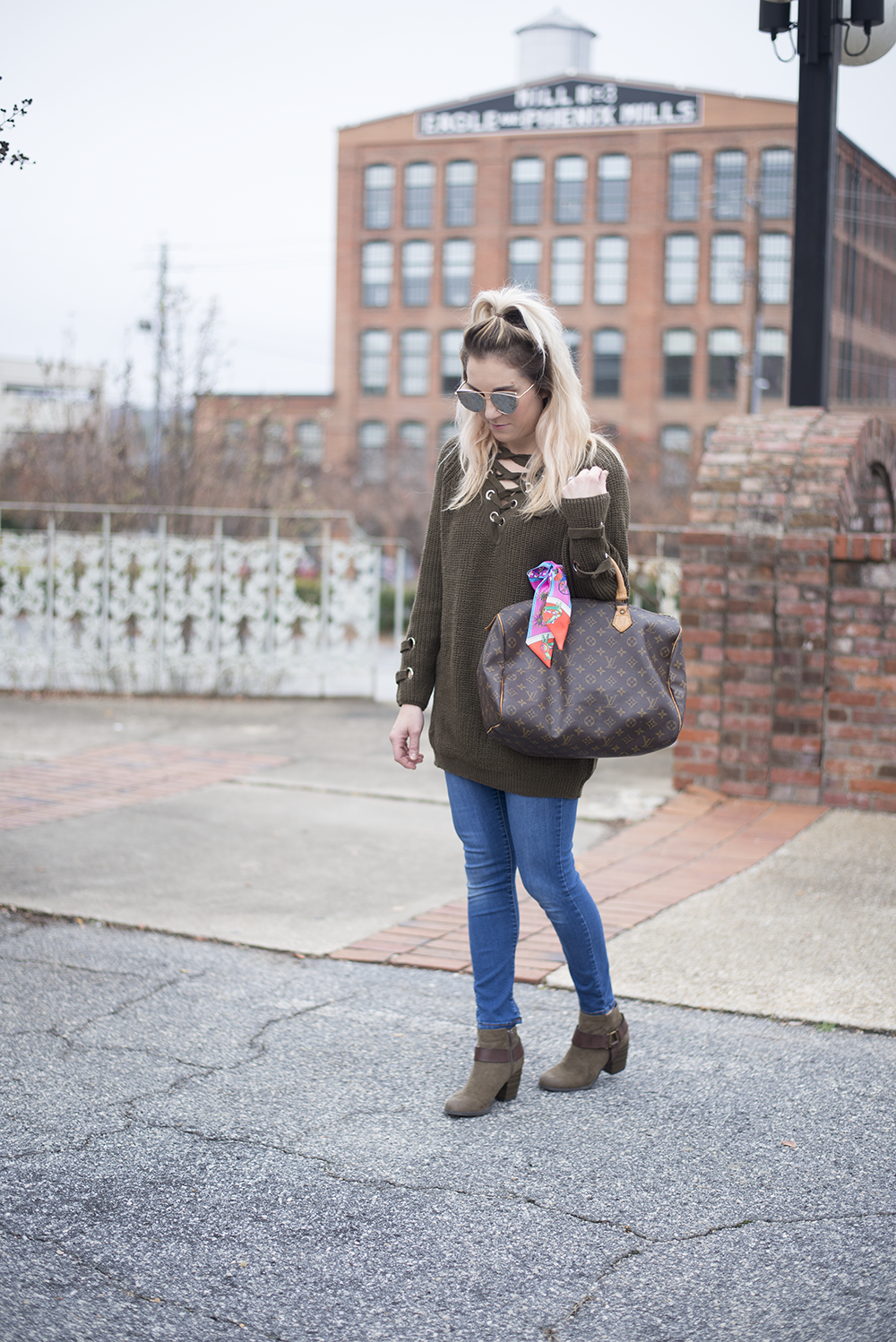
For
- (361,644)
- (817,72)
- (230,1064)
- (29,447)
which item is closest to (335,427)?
(29,447)

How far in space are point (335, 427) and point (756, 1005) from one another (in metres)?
56.9

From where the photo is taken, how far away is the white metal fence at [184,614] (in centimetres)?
1028

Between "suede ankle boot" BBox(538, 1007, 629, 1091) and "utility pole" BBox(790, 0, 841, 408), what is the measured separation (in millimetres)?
4447

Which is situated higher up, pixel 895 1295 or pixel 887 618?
pixel 887 618

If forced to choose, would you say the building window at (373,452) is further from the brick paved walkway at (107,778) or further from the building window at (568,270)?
the brick paved walkway at (107,778)

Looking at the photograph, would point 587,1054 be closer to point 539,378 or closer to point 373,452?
point 539,378

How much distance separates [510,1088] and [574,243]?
5663cm

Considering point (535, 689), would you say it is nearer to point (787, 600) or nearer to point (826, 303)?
point (787, 600)

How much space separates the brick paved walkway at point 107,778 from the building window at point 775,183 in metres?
50.6

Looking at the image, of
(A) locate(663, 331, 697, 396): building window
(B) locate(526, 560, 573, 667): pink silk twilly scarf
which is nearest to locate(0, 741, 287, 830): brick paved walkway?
(B) locate(526, 560, 573, 667): pink silk twilly scarf

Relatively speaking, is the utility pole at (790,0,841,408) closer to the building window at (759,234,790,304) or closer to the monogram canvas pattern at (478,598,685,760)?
the monogram canvas pattern at (478,598,685,760)

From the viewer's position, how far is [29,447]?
13383mm

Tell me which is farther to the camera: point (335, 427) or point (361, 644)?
point (335, 427)

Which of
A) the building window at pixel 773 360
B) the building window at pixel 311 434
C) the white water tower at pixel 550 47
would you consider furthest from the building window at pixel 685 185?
the building window at pixel 311 434
